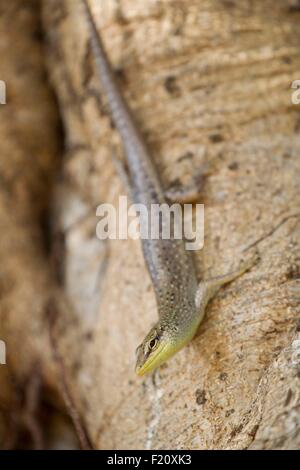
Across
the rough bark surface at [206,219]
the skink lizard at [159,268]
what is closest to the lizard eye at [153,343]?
the skink lizard at [159,268]

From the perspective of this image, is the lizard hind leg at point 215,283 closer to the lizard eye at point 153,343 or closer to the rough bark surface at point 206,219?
the rough bark surface at point 206,219

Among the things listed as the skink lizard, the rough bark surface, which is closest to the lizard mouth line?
the skink lizard

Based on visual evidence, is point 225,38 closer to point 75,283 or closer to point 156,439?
Answer: point 75,283

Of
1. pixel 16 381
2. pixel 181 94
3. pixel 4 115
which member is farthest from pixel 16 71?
pixel 16 381

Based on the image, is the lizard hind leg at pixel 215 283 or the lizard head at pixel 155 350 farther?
the lizard hind leg at pixel 215 283

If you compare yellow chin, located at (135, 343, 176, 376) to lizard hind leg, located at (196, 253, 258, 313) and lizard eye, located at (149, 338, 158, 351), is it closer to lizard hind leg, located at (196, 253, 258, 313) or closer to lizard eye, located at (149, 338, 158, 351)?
lizard eye, located at (149, 338, 158, 351)

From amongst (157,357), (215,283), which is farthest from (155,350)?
(215,283)

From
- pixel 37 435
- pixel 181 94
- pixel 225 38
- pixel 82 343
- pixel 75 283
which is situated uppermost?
pixel 225 38
